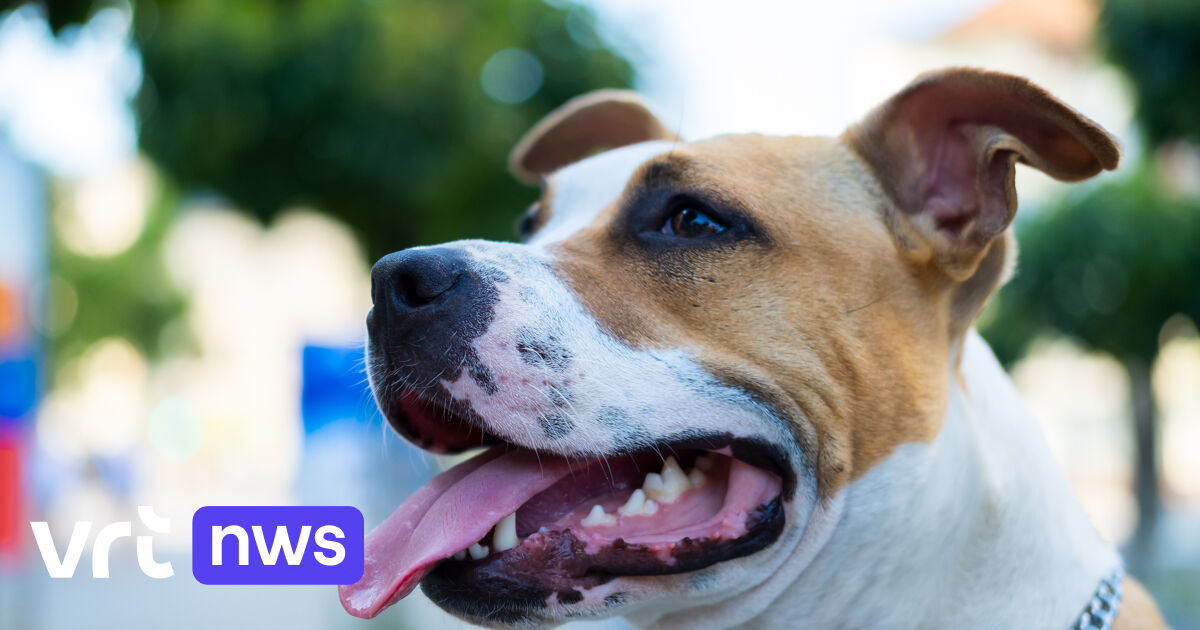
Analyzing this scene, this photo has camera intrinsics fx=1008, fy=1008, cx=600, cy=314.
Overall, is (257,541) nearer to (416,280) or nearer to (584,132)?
(416,280)

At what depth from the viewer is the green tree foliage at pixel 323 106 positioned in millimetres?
6762

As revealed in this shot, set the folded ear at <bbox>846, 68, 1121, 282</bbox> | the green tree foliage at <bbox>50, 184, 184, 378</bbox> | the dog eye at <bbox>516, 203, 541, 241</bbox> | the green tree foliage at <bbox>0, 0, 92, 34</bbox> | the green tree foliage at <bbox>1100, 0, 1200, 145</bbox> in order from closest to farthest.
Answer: the folded ear at <bbox>846, 68, 1121, 282</bbox> < the dog eye at <bbox>516, 203, 541, 241</bbox> < the green tree foliage at <bbox>0, 0, 92, 34</bbox> < the green tree foliage at <bbox>1100, 0, 1200, 145</bbox> < the green tree foliage at <bbox>50, 184, 184, 378</bbox>

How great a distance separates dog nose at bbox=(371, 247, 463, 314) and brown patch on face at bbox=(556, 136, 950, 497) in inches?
12.1

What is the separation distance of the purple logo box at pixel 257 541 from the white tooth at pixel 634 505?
27.8 inches

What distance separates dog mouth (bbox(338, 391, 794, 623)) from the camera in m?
2.11

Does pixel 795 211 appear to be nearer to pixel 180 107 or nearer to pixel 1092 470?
pixel 180 107

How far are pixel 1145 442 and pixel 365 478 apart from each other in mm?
7631

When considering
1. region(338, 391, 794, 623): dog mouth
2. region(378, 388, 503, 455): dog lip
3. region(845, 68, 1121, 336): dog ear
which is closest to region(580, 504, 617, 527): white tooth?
region(338, 391, 794, 623): dog mouth

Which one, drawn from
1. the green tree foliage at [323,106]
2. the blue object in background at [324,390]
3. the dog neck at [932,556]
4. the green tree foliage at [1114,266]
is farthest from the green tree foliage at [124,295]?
the dog neck at [932,556]

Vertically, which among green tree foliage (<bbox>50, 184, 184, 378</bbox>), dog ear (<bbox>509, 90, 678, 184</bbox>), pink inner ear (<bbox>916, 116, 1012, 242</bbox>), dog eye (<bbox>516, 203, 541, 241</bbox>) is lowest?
dog eye (<bbox>516, 203, 541, 241</bbox>)

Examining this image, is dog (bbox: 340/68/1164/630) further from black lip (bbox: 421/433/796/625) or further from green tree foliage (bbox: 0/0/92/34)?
green tree foliage (bbox: 0/0/92/34)

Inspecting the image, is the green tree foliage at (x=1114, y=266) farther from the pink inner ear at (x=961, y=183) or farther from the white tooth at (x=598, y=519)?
the white tooth at (x=598, y=519)

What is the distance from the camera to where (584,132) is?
373cm

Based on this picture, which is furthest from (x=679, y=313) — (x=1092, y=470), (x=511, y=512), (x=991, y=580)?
(x=1092, y=470)
